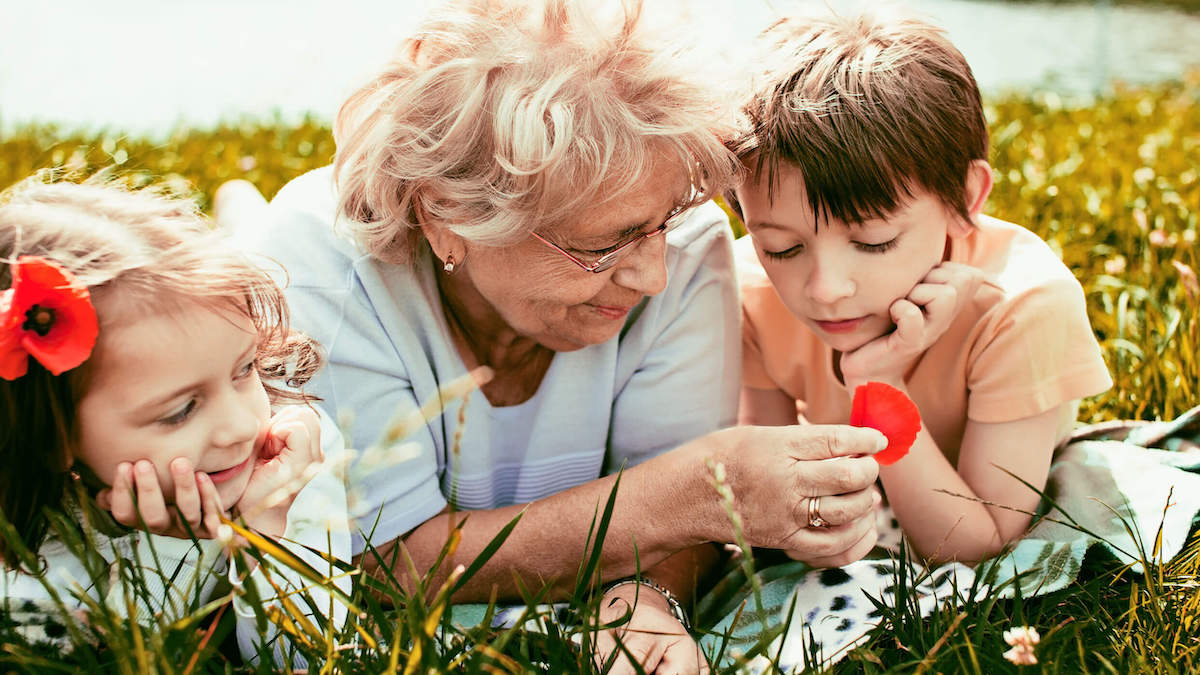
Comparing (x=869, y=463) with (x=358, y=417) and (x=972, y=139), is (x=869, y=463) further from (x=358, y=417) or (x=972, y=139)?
(x=358, y=417)

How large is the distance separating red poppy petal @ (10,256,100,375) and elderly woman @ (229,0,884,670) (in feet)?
1.72

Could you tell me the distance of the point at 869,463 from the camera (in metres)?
2.03

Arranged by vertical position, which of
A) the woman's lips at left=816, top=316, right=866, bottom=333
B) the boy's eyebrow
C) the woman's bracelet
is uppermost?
the boy's eyebrow

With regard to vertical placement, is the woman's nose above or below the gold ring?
above

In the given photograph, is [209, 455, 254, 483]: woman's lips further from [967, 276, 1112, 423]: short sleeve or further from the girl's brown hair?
[967, 276, 1112, 423]: short sleeve

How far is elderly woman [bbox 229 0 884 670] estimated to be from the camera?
6.59ft

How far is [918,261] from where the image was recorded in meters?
2.23

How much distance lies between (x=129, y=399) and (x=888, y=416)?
4.45 ft

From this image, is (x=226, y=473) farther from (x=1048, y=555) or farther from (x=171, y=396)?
(x=1048, y=555)

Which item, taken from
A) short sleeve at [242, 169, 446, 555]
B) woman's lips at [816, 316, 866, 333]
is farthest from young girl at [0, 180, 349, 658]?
woman's lips at [816, 316, 866, 333]

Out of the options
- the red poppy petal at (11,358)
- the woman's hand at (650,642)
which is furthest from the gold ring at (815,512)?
the red poppy petal at (11,358)

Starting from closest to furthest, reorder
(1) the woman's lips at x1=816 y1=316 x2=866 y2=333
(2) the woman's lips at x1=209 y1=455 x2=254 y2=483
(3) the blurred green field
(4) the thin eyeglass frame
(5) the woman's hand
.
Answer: (2) the woman's lips at x1=209 y1=455 x2=254 y2=483 → (5) the woman's hand → (4) the thin eyeglass frame → (1) the woman's lips at x1=816 y1=316 x2=866 y2=333 → (3) the blurred green field

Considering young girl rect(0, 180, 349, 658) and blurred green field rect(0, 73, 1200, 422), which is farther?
blurred green field rect(0, 73, 1200, 422)

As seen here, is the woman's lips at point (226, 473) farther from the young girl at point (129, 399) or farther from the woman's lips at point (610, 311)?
the woman's lips at point (610, 311)
